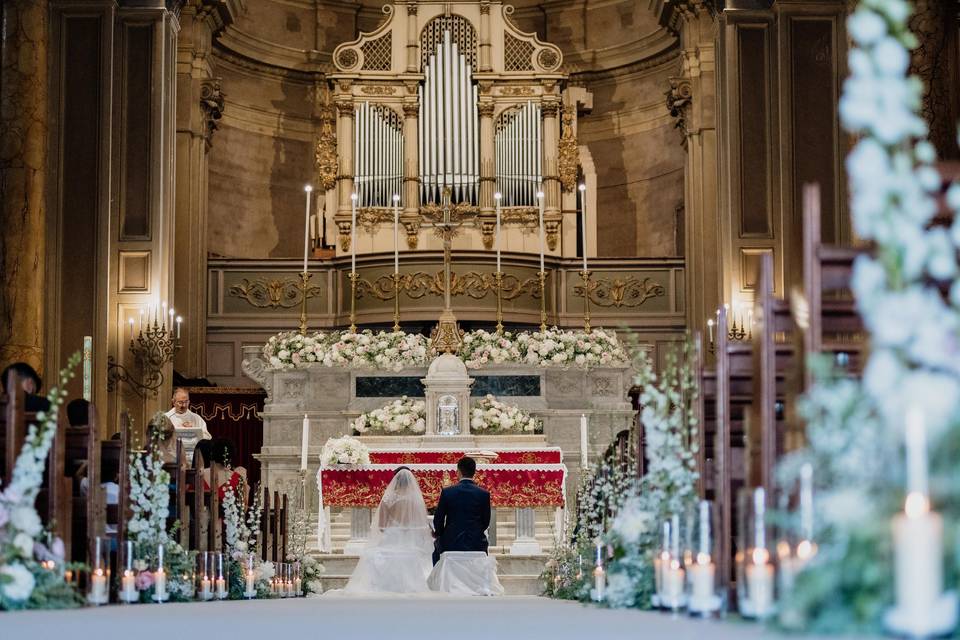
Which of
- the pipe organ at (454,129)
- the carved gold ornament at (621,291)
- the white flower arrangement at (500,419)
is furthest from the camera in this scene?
the pipe organ at (454,129)

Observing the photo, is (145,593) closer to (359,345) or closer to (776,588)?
(776,588)

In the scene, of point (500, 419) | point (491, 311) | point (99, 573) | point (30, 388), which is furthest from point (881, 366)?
point (491, 311)

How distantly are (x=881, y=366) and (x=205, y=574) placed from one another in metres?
7.02

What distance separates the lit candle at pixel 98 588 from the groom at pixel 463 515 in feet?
16.4

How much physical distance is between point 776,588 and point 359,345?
11356 mm

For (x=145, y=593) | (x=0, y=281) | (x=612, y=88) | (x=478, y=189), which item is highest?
(x=612, y=88)

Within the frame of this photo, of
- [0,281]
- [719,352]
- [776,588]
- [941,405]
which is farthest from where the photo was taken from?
[0,281]

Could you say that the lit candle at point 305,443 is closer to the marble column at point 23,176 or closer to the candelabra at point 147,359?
the marble column at point 23,176

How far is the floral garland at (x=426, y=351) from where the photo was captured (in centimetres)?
1755

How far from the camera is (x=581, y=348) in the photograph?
17.6 m

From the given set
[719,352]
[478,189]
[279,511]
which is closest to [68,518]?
[719,352]

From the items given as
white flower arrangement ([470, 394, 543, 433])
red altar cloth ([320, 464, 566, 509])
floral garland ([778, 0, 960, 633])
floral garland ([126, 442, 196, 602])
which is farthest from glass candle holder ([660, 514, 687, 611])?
white flower arrangement ([470, 394, 543, 433])

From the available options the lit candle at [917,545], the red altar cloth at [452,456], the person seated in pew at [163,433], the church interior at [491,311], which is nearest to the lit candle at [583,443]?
the church interior at [491,311]

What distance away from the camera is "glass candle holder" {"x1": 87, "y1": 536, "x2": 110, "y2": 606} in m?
8.84
